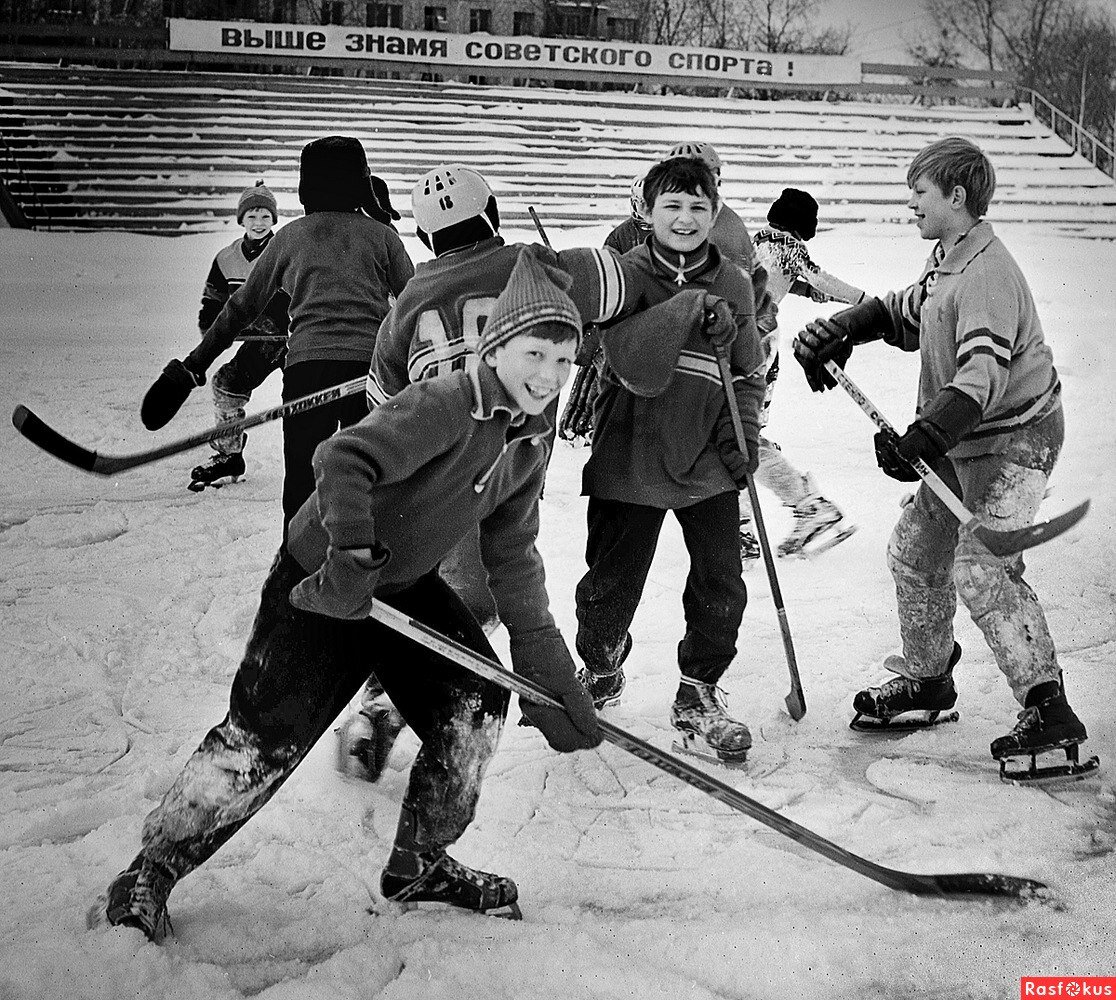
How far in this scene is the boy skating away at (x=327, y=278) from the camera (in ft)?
10.1

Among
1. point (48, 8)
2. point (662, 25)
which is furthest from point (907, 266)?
point (48, 8)

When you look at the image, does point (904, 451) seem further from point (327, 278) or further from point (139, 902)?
point (139, 902)

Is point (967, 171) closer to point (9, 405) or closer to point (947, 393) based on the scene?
point (947, 393)

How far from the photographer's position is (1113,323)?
782 cm

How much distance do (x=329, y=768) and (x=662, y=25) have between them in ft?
47.7

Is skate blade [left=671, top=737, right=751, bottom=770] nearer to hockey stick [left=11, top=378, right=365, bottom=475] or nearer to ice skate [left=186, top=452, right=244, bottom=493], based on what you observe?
hockey stick [left=11, top=378, right=365, bottom=475]

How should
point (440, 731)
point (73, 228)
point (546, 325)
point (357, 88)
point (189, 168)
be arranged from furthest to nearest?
point (357, 88) → point (189, 168) → point (73, 228) → point (440, 731) → point (546, 325)

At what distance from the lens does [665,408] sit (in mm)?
2662

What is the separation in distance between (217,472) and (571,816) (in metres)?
3.04

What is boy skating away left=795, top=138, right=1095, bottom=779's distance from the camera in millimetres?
2498

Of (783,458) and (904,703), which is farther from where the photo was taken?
(783,458)

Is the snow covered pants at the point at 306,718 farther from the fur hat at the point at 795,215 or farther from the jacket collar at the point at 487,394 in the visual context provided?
the fur hat at the point at 795,215

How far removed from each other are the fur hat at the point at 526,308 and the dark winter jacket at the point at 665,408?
730 millimetres

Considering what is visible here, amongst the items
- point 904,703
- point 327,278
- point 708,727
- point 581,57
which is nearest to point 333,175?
point 327,278
